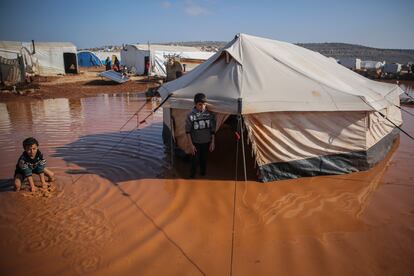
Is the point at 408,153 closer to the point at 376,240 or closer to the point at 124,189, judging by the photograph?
the point at 376,240

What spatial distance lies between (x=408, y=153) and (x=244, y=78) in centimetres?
512

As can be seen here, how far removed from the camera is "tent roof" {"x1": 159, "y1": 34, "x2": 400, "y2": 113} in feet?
19.0

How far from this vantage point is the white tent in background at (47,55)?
1032 inches

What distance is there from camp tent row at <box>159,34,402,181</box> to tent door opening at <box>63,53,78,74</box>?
2657 centimetres

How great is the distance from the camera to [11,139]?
8.87m

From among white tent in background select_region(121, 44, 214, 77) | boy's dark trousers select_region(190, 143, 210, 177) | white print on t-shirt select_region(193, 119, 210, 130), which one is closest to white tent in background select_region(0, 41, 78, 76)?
white tent in background select_region(121, 44, 214, 77)

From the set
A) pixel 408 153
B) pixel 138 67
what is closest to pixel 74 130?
pixel 408 153

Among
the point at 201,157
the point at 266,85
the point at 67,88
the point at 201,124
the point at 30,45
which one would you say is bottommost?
the point at 201,157

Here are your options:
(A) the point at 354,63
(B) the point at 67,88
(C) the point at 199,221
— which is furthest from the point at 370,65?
(C) the point at 199,221

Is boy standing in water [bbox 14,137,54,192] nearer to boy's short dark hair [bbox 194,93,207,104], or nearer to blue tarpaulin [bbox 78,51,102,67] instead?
boy's short dark hair [bbox 194,93,207,104]

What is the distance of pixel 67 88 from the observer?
21109 millimetres

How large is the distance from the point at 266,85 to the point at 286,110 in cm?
74

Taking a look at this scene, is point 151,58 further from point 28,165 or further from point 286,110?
point 286,110

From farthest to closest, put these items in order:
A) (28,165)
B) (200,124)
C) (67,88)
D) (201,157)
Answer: (67,88) < (201,157) < (200,124) < (28,165)
